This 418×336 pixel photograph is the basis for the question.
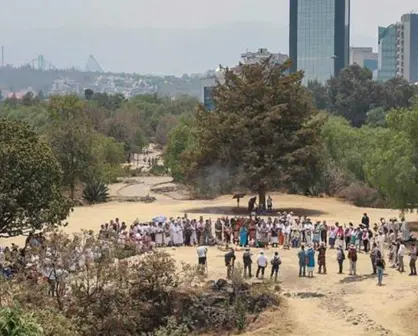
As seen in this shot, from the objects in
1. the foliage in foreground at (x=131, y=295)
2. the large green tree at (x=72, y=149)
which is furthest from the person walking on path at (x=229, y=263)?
the large green tree at (x=72, y=149)

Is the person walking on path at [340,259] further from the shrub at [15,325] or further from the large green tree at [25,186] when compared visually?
the shrub at [15,325]

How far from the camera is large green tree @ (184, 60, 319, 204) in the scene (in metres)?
39.4

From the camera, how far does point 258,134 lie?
130 ft

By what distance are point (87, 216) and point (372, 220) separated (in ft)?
44.2

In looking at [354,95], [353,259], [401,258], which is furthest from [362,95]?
[353,259]

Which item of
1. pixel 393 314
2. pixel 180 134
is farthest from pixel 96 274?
pixel 180 134

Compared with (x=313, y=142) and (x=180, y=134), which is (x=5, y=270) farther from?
(x=180, y=134)

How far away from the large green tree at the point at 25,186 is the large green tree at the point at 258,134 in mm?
14827

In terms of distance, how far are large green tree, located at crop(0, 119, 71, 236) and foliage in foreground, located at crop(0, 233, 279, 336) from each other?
269 cm

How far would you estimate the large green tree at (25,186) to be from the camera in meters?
24.9

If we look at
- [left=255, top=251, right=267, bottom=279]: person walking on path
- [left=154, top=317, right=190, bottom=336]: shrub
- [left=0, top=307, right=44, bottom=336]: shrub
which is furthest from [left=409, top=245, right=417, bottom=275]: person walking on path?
[left=0, top=307, right=44, bottom=336]: shrub

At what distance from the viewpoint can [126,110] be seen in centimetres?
11550

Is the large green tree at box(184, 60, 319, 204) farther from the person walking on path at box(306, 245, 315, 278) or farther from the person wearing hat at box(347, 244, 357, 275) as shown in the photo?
the person walking on path at box(306, 245, 315, 278)

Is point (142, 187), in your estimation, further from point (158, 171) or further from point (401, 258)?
point (401, 258)
